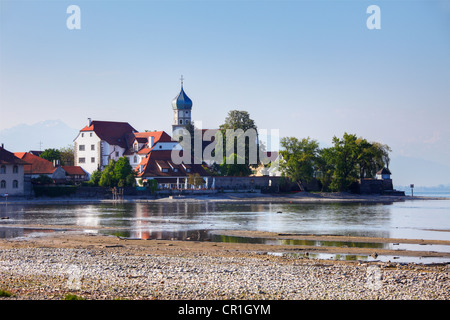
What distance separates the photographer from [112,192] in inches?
3804

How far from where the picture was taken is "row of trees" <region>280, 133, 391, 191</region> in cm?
11131

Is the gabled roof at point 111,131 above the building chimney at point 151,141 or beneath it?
above

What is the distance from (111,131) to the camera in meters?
121

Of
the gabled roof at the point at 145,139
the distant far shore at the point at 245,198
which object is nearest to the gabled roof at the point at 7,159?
the distant far shore at the point at 245,198

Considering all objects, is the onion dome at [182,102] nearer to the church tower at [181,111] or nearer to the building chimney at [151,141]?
the church tower at [181,111]

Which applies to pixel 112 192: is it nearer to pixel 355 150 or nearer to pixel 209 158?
pixel 209 158

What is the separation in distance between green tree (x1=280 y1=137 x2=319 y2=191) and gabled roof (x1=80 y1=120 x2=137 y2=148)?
32907mm

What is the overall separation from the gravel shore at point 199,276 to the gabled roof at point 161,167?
73.2 m

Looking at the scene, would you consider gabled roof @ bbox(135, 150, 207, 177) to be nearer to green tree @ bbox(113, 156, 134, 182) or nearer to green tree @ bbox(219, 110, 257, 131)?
green tree @ bbox(113, 156, 134, 182)

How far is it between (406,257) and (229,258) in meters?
8.60

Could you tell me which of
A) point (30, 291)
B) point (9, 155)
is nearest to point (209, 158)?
point (9, 155)

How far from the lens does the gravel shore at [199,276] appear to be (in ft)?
55.4

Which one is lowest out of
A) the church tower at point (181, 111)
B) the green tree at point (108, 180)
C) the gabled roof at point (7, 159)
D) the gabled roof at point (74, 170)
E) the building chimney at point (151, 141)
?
the green tree at point (108, 180)

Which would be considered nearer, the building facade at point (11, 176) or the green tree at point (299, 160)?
the building facade at point (11, 176)
